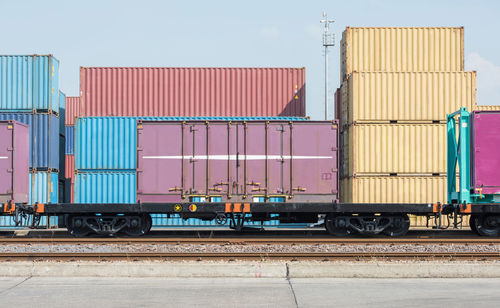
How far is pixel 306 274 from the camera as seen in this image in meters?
10.7

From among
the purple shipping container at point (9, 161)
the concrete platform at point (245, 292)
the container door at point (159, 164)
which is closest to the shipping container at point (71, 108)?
the purple shipping container at point (9, 161)

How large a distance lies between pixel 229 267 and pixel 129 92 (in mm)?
15068

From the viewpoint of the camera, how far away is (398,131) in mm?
21516

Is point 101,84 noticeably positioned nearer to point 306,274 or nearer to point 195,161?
point 195,161

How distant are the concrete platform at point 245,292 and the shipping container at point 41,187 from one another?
13.1 meters

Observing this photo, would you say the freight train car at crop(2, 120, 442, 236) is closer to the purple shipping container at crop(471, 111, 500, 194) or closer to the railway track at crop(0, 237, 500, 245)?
the railway track at crop(0, 237, 500, 245)

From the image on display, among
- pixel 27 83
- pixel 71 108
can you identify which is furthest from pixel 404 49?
pixel 71 108

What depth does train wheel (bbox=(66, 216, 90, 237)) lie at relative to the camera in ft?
57.7

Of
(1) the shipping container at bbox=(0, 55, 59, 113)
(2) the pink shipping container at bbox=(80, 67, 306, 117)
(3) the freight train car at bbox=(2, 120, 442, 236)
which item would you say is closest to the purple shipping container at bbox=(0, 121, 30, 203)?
(3) the freight train car at bbox=(2, 120, 442, 236)

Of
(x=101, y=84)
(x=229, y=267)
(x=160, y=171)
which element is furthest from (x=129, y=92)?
(x=229, y=267)

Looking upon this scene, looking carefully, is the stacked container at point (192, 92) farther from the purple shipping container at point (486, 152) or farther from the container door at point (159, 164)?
the purple shipping container at point (486, 152)

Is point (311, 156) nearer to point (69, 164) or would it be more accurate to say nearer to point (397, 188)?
point (397, 188)

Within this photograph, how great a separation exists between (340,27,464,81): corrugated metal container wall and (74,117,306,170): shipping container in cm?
388

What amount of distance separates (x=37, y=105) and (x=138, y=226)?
29.3 ft
